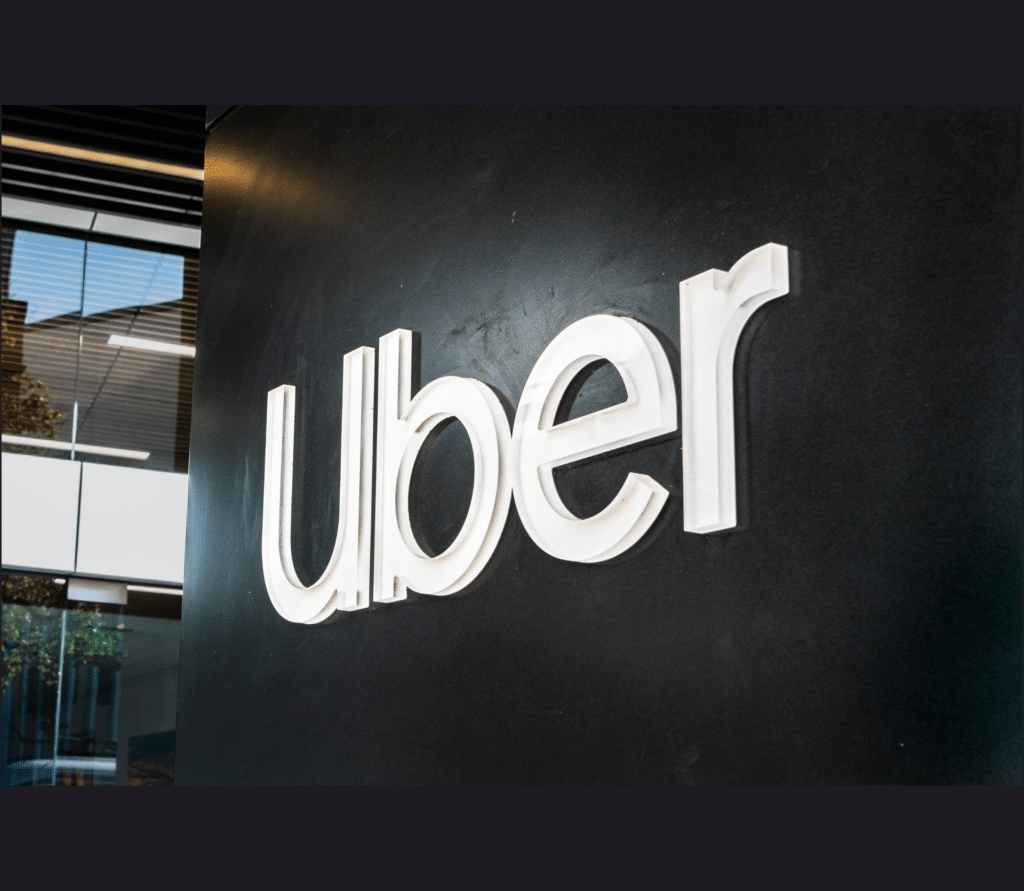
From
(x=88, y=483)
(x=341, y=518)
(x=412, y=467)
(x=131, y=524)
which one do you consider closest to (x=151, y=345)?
(x=88, y=483)

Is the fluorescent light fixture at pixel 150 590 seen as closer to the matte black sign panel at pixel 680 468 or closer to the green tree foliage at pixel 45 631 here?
the green tree foliage at pixel 45 631

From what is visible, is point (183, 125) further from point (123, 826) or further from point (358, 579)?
point (123, 826)

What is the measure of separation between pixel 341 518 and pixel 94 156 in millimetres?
4870

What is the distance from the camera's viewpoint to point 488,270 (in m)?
4.16

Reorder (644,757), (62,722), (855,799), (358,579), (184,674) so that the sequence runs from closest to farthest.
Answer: (855,799) < (644,757) < (358,579) < (184,674) < (62,722)

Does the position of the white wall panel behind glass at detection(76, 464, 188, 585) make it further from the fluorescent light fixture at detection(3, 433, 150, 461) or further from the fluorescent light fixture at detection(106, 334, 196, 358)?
the fluorescent light fixture at detection(106, 334, 196, 358)

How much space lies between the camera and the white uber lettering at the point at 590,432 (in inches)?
134

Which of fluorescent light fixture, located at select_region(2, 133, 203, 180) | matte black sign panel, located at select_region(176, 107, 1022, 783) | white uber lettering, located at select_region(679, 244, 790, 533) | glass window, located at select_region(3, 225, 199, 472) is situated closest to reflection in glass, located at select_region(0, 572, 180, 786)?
glass window, located at select_region(3, 225, 199, 472)

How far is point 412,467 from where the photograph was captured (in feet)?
14.0

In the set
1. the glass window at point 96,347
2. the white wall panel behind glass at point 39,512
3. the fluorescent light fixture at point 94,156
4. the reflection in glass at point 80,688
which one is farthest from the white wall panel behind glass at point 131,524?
the fluorescent light fixture at point 94,156

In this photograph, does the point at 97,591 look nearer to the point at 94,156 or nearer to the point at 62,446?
the point at 62,446

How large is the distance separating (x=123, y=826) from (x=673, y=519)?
167 cm

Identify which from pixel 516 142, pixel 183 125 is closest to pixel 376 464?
pixel 516 142

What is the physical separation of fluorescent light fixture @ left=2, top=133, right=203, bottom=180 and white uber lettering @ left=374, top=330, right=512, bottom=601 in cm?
Answer: 464
